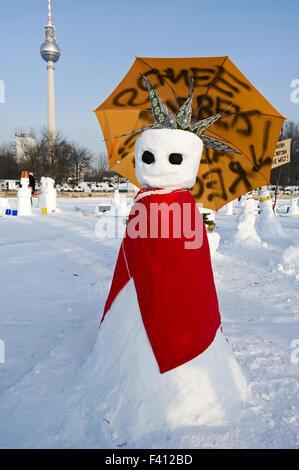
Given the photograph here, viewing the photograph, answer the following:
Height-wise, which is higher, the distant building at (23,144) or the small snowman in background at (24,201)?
the distant building at (23,144)

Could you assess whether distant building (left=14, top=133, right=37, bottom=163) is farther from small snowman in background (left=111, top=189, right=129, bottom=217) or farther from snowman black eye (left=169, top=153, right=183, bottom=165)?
snowman black eye (left=169, top=153, right=183, bottom=165)

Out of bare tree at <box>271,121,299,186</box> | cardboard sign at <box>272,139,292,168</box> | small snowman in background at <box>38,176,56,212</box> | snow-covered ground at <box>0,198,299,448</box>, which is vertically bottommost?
snow-covered ground at <box>0,198,299,448</box>

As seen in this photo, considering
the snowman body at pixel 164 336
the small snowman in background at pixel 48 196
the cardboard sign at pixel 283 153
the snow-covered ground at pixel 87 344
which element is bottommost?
the snow-covered ground at pixel 87 344

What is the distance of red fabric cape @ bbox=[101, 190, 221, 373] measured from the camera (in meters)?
2.09

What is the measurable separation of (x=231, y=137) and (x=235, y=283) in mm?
3204

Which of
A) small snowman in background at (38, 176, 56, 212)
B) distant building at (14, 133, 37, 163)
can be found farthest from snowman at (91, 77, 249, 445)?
distant building at (14, 133, 37, 163)

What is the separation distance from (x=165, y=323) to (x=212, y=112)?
1.86 metres

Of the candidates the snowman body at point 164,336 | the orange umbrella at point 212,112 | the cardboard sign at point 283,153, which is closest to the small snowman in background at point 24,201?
the cardboard sign at point 283,153

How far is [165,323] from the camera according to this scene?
2104mm

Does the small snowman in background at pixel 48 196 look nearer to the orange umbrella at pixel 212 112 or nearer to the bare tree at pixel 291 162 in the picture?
the orange umbrella at pixel 212 112

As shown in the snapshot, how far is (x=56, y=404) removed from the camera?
2.26 meters

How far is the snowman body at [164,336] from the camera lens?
79.4 inches
